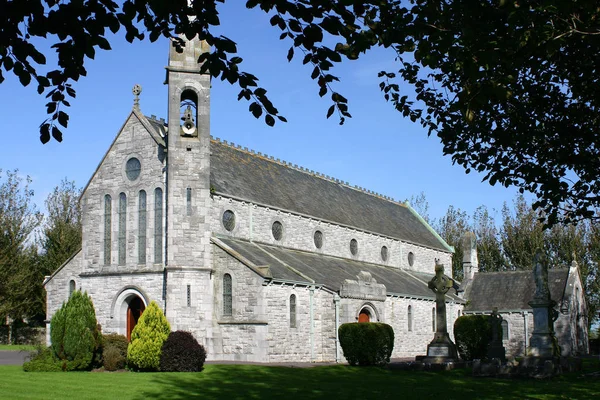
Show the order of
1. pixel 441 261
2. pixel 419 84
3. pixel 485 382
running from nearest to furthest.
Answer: pixel 419 84 → pixel 485 382 → pixel 441 261

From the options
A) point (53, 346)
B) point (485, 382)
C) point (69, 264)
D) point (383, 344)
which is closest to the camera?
point (485, 382)

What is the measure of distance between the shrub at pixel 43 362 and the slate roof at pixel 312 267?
8.64m

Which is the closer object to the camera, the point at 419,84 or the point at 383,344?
the point at 419,84

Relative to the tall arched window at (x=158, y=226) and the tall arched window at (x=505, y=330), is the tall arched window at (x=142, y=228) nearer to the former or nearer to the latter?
the tall arched window at (x=158, y=226)

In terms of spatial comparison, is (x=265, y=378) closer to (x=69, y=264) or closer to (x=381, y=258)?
(x=69, y=264)

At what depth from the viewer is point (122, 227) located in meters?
31.8

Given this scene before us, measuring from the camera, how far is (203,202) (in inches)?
1172

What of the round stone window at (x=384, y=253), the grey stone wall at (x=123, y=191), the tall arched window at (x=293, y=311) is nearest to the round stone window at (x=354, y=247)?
the round stone window at (x=384, y=253)

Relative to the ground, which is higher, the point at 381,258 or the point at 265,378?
the point at 381,258

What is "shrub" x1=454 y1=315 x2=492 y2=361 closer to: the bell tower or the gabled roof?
the bell tower

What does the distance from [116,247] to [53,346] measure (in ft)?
27.6

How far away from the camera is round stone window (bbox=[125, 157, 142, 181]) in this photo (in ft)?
104

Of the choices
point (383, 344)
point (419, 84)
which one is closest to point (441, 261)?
point (383, 344)

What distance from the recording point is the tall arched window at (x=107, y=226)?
104 ft
